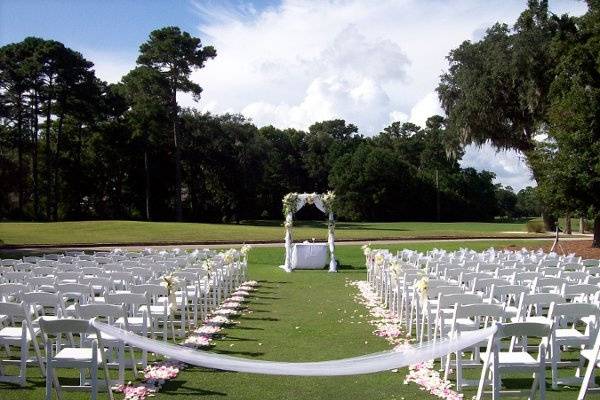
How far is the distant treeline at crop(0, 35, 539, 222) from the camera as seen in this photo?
50156 millimetres

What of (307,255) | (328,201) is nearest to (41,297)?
(307,255)

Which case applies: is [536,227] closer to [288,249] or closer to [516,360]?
[288,249]

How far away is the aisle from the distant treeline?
2844 cm

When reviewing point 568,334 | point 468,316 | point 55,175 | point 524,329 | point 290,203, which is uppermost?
point 55,175

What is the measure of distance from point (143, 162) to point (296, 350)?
51890 millimetres

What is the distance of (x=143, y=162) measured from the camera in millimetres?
57750

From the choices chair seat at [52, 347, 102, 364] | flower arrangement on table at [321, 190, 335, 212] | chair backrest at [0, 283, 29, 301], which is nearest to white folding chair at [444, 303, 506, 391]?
chair seat at [52, 347, 102, 364]

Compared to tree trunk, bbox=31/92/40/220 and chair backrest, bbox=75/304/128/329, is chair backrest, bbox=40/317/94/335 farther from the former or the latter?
tree trunk, bbox=31/92/40/220

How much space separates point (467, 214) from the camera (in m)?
74.5

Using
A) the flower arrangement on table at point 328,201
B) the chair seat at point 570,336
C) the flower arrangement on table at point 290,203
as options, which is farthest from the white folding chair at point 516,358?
the flower arrangement on table at point 290,203

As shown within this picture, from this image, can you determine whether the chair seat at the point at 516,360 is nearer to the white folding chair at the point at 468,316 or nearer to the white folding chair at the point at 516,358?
the white folding chair at the point at 516,358

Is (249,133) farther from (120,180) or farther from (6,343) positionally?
(6,343)

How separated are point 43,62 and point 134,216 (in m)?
16.3

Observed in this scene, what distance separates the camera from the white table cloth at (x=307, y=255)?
826 inches
